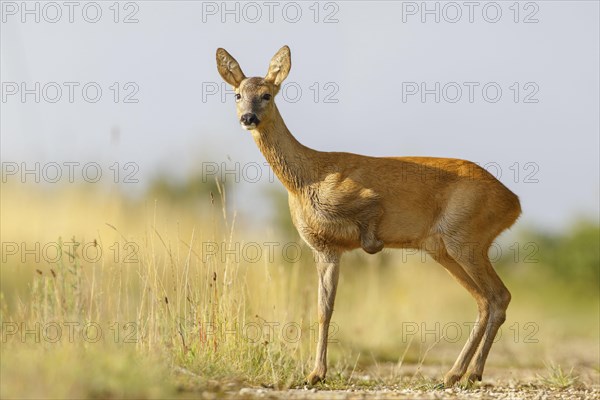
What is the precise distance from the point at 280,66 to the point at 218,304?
255cm

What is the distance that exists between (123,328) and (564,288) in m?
19.9

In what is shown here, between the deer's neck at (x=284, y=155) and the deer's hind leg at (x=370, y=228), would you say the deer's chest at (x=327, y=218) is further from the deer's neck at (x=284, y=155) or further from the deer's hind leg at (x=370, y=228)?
the deer's neck at (x=284, y=155)

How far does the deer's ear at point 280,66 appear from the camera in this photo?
9656mm

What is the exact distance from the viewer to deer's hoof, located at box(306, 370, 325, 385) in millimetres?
9156

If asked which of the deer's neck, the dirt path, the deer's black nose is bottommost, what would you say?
the dirt path

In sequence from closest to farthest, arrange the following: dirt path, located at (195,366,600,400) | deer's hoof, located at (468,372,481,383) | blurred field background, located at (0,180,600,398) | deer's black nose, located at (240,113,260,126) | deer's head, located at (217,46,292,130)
→ dirt path, located at (195,366,600,400) < blurred field background, located at (0,180,600,398) < deer's black nose, located at (240,113,260,126) < deer's head, located at (217,46,292,130) < deer's hoof, located at (468,372,481,383)

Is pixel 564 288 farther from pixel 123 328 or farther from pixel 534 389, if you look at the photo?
pixel 123 328

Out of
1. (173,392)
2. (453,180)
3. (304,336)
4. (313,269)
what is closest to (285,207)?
(313,269)

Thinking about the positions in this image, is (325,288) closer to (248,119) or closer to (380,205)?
(380,205)

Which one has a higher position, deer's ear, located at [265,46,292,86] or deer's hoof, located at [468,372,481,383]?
deer's ear, located at [265,46,292,86]

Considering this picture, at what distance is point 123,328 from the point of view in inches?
357

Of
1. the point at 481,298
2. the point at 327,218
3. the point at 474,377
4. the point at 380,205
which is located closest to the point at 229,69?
the point at 327,218

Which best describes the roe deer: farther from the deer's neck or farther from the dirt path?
the dirt path

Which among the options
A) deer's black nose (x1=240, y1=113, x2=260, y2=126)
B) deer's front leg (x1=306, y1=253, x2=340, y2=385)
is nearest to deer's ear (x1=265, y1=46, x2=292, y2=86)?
deer's black nose (x1=240, y1=113, x2=260, y2=126)
